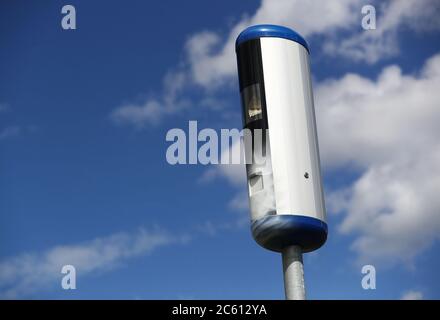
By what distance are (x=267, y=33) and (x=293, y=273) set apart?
7.75m

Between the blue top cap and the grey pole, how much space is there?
690 cm

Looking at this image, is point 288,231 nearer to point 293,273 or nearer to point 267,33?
point 293,273

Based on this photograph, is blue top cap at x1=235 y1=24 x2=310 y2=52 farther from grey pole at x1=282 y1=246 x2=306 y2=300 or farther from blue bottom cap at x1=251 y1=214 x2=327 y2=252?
grey pole at x1=282 y1=246 x2=306 y2=300

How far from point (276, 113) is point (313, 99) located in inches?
82.3

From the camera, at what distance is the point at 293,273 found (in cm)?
2191

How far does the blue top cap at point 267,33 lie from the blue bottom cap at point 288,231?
6091 mm

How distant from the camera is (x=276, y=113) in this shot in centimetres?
2267

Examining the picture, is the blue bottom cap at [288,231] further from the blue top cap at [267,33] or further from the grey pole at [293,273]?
the blue top cap at [267,33]

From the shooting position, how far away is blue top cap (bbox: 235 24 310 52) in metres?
23.7

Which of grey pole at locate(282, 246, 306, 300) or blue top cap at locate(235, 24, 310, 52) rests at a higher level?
blue top cap at locate(235, 24, 310, 52)

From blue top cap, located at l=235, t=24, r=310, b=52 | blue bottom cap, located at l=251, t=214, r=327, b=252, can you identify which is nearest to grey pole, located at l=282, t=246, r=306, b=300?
blue bottom cap, located at l=251, t=214, r=327, b=252
